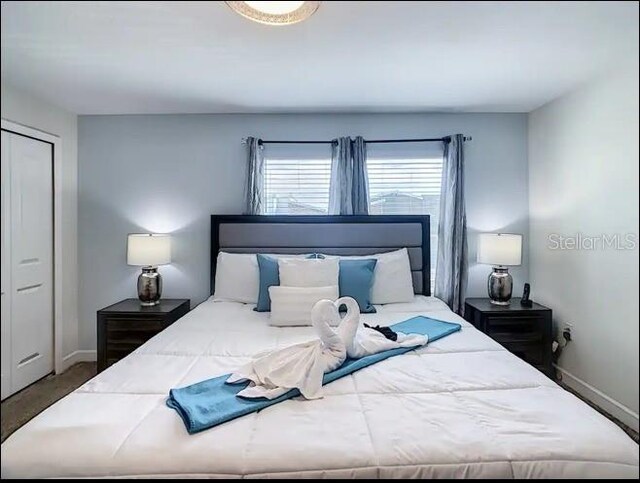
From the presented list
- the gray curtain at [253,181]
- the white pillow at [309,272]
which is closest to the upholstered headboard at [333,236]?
the gray curtain at [253,181]

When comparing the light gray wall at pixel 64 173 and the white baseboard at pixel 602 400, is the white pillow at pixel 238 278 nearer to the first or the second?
the light gray wall at pixel 64 173

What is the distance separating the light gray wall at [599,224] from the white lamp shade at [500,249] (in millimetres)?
1234

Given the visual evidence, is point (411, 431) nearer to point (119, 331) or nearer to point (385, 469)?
point (385, 469)

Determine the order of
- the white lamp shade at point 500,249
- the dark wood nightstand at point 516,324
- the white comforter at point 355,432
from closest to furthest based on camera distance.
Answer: the white comforter at point 355,432 → the dark wood nightstand at point 516,324 → the white lamp shade at point 500,249

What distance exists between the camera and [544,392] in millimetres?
1379

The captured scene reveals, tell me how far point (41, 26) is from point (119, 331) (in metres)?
2.34

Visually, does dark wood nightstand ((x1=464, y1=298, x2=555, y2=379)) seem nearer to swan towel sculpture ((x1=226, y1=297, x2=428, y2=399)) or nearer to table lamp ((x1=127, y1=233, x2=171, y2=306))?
swan towel sculpture ((x1=226, y1=297, x2=428, y2=399))

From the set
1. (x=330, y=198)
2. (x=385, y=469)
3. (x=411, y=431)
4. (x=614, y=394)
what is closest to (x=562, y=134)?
(x=614, y=394)

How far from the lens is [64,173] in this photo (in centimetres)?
122

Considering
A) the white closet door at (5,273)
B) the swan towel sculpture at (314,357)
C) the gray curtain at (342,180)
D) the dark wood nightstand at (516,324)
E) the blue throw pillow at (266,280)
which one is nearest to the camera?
the white closet door at (5,273)

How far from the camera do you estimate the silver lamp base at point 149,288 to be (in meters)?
2.99

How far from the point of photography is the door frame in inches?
39.7

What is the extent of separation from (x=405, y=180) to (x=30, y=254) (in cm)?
270

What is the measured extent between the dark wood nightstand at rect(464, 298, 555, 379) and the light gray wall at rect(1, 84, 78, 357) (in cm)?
215
